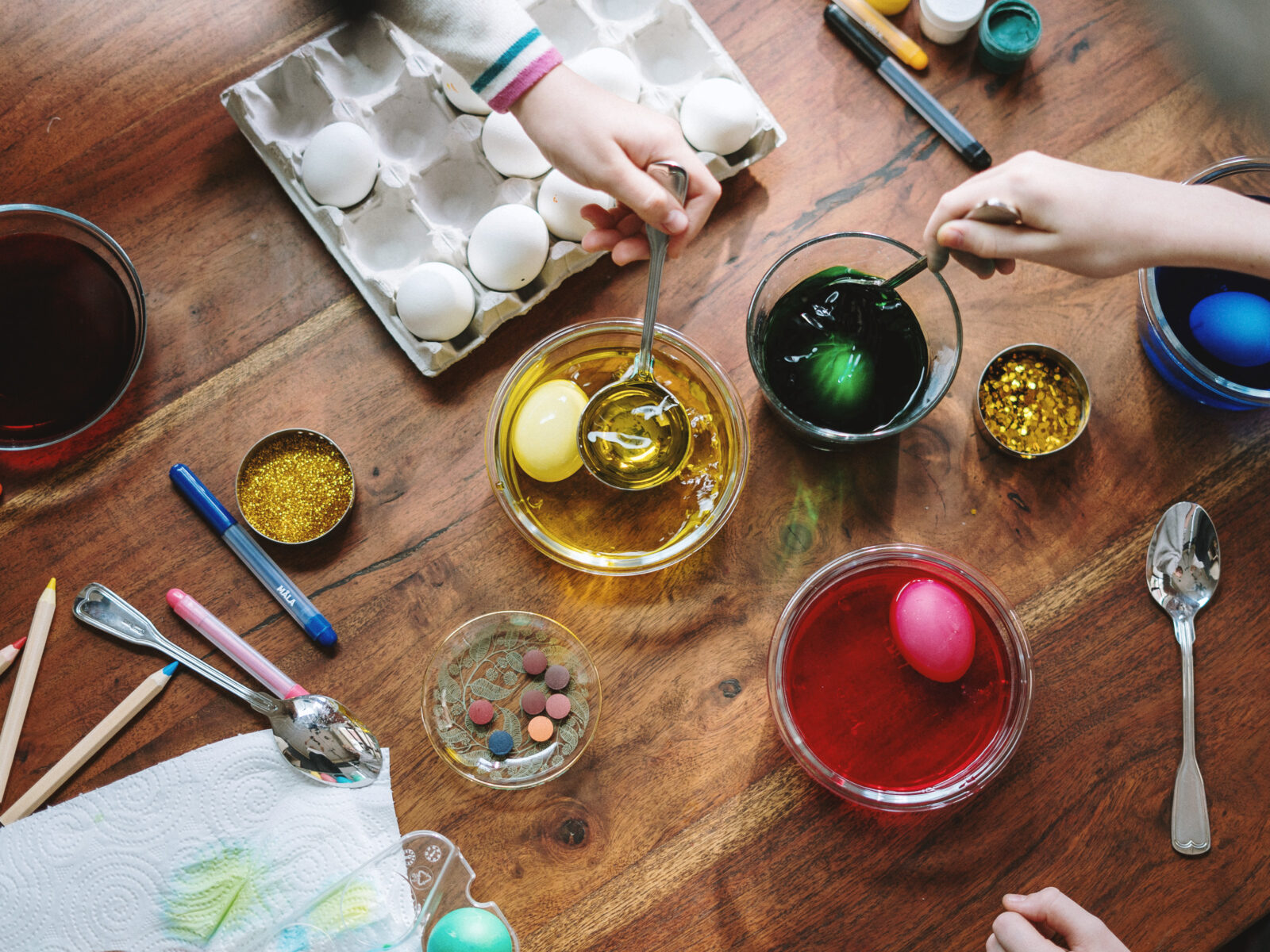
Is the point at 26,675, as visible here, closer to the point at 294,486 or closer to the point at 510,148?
the point at 294,486

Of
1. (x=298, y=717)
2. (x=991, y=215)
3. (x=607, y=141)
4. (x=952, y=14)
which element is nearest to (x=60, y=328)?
(x=298, y=717)

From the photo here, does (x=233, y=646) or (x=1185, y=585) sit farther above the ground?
(x=233, y=646)

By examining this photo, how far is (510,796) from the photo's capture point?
104 cm

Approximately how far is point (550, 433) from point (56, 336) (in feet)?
1.99

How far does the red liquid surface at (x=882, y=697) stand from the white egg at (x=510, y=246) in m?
0.55

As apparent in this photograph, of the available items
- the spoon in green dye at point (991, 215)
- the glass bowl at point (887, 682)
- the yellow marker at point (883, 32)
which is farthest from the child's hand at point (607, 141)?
the glass bowl at point (887, 682)

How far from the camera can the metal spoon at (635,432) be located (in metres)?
1.05

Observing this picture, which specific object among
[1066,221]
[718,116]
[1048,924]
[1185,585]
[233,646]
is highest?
[718,116]

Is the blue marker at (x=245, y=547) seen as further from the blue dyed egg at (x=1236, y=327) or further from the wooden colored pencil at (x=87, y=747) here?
the blue dyed egg at (x=1236, y=327)

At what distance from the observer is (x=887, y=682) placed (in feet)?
3.45

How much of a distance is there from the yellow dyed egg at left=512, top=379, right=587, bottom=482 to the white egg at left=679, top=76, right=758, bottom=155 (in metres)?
0.35

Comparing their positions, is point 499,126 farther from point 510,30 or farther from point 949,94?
point 949,94

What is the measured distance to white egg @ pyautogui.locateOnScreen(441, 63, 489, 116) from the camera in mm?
1073

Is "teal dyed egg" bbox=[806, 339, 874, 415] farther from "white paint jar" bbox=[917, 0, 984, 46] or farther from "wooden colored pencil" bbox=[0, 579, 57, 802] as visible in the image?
"wooden colored pencil" bbox=[0, 579, 57, 802]
